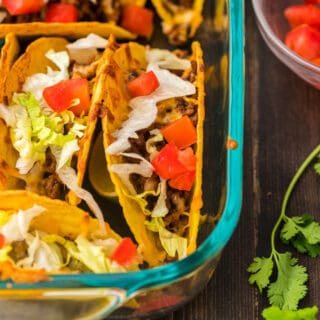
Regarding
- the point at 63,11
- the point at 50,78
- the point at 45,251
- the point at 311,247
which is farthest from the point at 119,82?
the point at 311,247

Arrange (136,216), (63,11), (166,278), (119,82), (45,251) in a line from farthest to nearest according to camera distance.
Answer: (63,11), (119,82), (136,216), (45,251), (166,278)

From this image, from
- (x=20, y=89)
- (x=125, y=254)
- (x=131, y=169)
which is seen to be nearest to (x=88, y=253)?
(x=125, y=254)

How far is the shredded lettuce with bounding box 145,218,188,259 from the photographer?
2.49m

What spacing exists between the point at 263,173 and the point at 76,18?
866mm

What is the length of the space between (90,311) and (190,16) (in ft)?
4.12

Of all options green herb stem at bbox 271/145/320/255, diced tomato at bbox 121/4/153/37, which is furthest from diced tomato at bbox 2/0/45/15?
green herb stem at bbox 271/145/320/255

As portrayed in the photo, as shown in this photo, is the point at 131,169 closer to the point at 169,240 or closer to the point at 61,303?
the point at 169,240

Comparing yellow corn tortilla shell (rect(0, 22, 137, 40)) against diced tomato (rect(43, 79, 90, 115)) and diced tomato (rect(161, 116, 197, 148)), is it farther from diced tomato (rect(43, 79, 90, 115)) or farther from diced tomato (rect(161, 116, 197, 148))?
diced tomato (rect(161, 116, 197, 148))

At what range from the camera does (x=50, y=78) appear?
276cm

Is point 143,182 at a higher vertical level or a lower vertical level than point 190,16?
lower

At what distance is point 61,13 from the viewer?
299 cm

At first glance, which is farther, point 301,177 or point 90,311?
point 301,177

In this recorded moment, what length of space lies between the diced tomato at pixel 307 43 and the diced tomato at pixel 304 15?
0.05 meters

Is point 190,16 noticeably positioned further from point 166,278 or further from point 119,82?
point 166,278
